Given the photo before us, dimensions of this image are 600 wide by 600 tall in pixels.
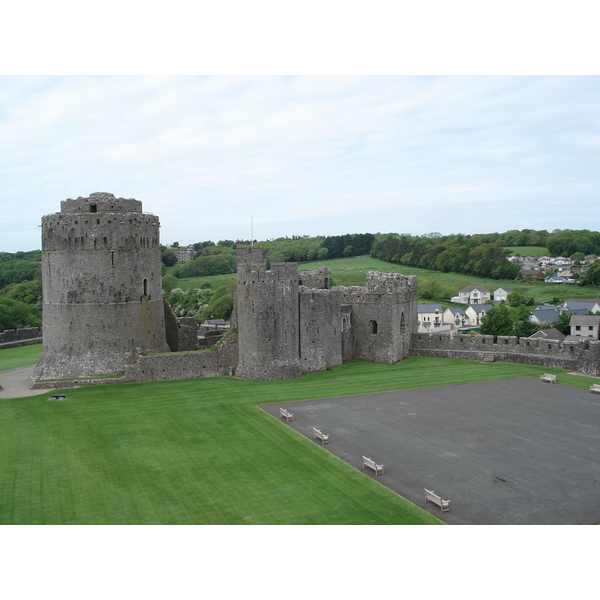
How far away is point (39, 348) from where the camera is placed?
39781 mm

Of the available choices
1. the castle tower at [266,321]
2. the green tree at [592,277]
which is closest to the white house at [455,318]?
the green tree at [592,277]

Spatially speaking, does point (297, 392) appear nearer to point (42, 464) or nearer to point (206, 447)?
point (206, 447)

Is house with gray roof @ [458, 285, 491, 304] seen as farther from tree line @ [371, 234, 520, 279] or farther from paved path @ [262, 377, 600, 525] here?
paved path @ [262, 377, 600, 525]

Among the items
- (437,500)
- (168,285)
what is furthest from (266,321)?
(168,285)

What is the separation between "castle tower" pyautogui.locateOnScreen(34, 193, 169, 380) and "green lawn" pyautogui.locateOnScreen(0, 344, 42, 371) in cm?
609

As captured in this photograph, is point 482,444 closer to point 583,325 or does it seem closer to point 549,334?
point 583,325

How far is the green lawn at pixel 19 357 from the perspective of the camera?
111 ft

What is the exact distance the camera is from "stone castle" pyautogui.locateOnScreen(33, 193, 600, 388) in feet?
93.3

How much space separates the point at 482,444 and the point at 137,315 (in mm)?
17705

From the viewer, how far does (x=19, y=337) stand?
4184 centimetres

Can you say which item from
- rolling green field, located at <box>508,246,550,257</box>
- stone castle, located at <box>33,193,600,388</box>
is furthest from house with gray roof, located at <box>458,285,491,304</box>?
stone castle, located at <box>33,193,600,388</box>

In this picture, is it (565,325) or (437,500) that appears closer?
(437,500)

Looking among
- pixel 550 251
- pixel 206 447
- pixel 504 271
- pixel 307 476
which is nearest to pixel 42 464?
pixel 206 447

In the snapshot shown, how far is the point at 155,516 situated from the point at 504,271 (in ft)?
335
